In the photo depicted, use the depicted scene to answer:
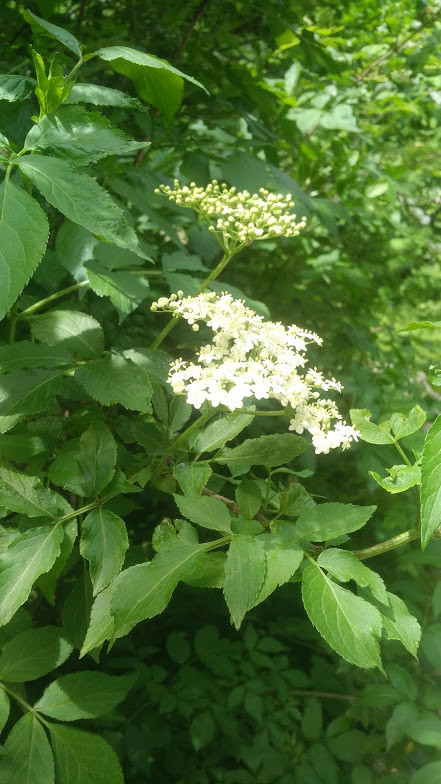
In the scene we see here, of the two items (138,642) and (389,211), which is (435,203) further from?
(138,642)

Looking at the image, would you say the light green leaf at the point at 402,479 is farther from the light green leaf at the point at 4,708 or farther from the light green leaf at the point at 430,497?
the light green leaf at the point at 4,708

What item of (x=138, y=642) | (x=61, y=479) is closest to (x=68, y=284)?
(x=61, y=479)

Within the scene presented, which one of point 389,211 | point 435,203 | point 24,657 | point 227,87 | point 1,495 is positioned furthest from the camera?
point 435,203

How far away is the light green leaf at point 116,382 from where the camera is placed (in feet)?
2.70

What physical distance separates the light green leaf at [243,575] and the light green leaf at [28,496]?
0.23 meters

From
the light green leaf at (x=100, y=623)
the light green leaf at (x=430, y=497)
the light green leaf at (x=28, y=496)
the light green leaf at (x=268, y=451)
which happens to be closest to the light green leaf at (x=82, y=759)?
the light green leaf at (x=100, y=623)

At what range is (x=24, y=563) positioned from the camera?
30.1 inches

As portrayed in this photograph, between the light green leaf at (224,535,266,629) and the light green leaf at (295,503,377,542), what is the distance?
7cm

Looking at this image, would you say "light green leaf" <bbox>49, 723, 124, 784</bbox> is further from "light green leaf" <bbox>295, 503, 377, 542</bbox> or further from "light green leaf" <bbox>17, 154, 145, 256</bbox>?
"light green leaf" <bbox>17, 154, 145, 256</bbox>

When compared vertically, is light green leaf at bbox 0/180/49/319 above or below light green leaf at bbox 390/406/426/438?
above

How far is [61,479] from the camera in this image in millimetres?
840

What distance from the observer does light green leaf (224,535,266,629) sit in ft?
2.23

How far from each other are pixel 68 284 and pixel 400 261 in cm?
130

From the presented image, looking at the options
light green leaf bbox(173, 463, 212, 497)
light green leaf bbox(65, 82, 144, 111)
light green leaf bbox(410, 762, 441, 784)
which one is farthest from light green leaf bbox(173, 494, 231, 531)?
light green leaf bbox(410, 762, 441, 784)
